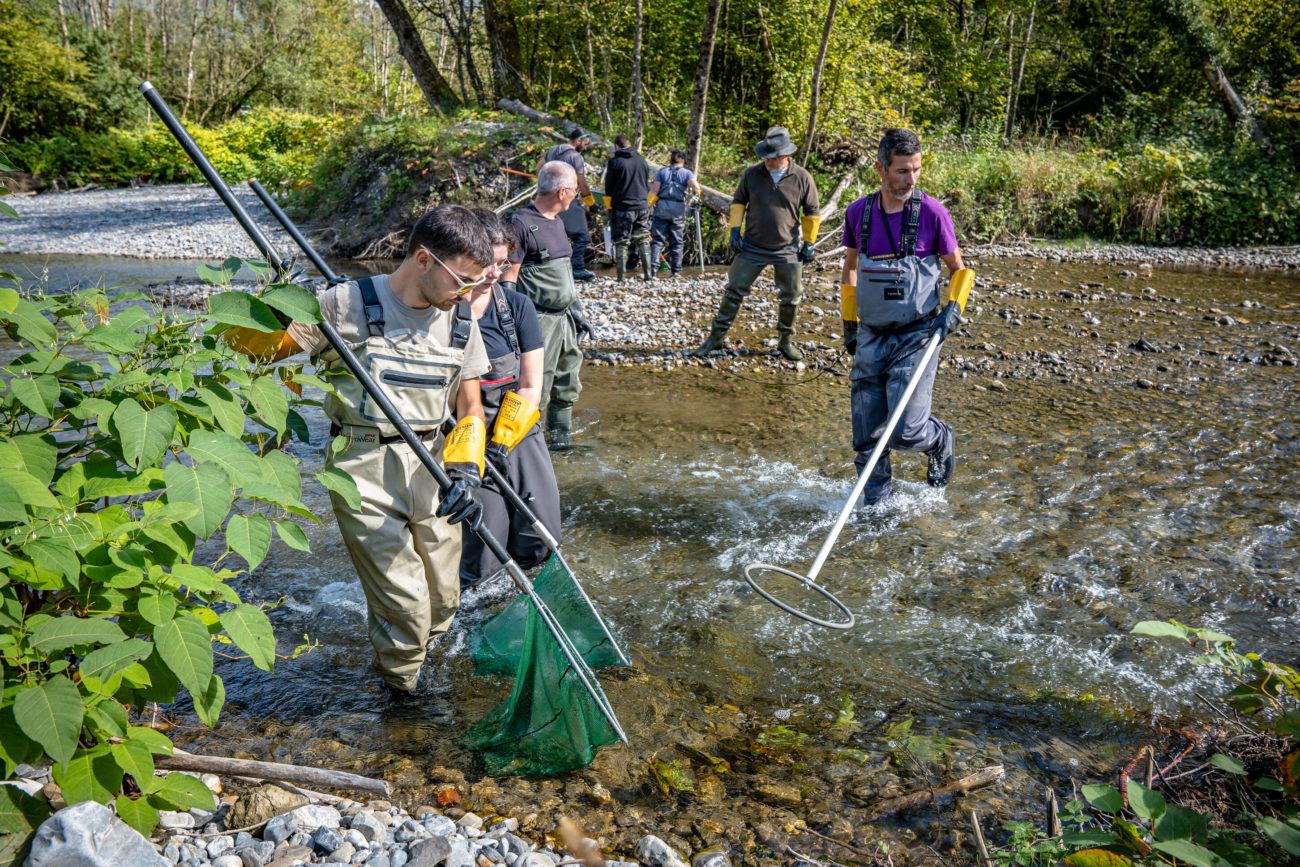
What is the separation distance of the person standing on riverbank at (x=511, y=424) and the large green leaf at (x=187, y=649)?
182 cm

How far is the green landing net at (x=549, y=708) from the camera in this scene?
300 cm

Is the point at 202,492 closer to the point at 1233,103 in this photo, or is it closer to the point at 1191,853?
the point at 1191,853

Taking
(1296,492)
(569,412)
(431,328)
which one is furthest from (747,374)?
(431,328)

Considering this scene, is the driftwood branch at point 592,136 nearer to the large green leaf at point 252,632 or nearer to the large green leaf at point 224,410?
the large green leaf at point 224,410

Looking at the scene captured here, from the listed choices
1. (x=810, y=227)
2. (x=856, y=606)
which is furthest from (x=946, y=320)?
(x=810, y=227)

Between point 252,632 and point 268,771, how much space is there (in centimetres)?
83

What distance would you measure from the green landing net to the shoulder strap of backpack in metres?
1.13

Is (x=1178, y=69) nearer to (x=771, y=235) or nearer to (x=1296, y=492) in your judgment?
(x=771, y=235)

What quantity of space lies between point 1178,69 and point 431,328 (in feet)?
92.0

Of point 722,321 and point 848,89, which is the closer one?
point 722,321

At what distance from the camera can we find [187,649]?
212cm

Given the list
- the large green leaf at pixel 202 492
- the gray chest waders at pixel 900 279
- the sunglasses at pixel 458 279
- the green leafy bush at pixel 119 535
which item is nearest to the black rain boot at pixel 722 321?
the gray chest waders at pixel 900 279

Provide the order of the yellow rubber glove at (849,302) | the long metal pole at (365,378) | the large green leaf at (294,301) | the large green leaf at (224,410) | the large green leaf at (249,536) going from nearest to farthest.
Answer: the large green leaf at (249,536) → the large green leaf at (224,410) → the large green leaf at (294,301) → the long metal pole at (365,378) → the yellow rubber glove at (849,302)

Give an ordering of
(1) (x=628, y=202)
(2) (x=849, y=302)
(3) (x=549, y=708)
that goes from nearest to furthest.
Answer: (3) (x=549, y=708) → (2) (x=849, y=302) → (1) (x=628, y=202)
